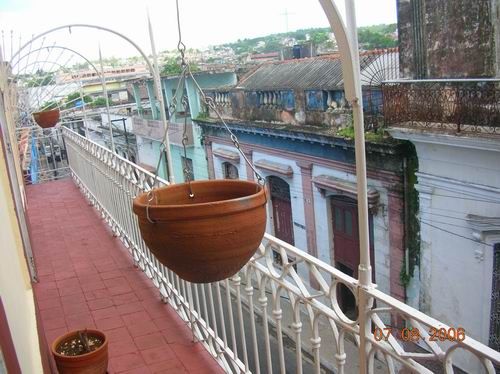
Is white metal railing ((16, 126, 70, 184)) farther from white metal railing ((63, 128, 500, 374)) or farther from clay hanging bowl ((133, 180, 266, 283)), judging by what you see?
clay hanging bowl ((133, 180, 266, 283))

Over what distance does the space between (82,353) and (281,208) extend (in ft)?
22.7

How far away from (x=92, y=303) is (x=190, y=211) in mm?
2415

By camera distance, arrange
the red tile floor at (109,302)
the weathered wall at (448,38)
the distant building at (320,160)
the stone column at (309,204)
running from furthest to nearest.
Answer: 1. the stone column at (309,204)
2. the distant building at (320,160)
3. the weathered wall at (448,38)
4. the red tile floor at (109,302)

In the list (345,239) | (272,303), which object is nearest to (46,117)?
(345,239)

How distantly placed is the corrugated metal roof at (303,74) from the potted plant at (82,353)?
546cm

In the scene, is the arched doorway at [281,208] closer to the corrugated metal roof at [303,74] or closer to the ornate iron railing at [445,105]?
the corrugated metal roof at [303,74]

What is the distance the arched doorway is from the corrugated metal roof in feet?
5.72

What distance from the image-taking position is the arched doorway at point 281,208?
8.93 metres

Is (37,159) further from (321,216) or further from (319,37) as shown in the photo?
(319,37)

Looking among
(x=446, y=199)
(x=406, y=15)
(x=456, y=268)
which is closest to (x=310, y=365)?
(x=456, y=268)

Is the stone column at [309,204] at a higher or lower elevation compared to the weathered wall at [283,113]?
lower

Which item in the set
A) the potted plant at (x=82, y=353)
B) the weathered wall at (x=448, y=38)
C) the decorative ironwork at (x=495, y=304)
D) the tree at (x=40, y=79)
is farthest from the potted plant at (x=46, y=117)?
the decorative ironwork at (x=495, y=304)

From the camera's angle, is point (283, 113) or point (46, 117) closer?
point (46, 117)

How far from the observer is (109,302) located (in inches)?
133
